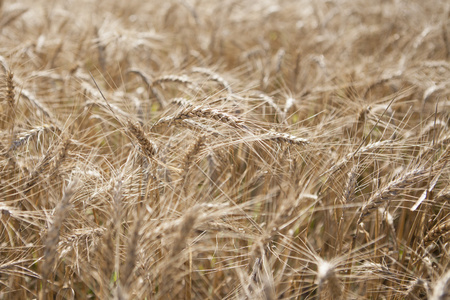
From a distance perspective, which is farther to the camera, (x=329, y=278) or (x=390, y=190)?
(x=390, y=190)

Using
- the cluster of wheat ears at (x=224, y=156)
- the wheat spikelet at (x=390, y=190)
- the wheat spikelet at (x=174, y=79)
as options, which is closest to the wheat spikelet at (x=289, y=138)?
the cluster of wheat ears at (x=224, y=156)

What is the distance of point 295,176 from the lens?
1.30 m

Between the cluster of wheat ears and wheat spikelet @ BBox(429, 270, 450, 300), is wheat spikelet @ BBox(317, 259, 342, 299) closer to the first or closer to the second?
the cluster of wheat ears

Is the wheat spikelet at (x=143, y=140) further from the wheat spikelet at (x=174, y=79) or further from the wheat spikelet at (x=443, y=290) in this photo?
the wheat spikelet at (x=443, y=290)

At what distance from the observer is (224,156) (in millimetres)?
1473

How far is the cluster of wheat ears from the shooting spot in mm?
1208

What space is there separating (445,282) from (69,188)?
1038 mm

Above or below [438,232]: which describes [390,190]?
above

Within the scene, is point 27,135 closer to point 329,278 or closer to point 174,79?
point 174,79

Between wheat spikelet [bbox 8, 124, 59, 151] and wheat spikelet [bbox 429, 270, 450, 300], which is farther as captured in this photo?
wheat spikelet [bbox 8, 124, 59, 151]

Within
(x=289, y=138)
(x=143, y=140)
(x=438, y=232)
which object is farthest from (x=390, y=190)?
(x=143, y=140)

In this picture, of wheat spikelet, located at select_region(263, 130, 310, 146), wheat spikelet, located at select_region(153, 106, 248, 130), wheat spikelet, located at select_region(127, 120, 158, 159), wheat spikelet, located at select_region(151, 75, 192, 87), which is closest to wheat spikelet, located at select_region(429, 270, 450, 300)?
wheat spikelet, located at select_region(263, 130, 310, 146)

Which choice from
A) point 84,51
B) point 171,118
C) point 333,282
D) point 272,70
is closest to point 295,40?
point 272,70

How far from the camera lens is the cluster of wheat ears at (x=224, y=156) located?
121cm
